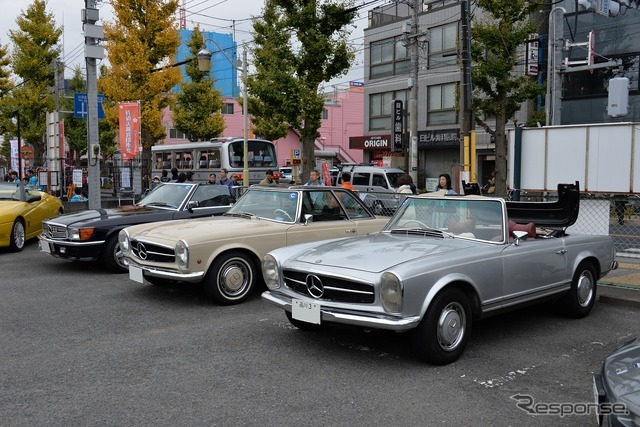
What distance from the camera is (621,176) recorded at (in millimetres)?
8758

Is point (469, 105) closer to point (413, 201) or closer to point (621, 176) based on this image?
point (621, 176)

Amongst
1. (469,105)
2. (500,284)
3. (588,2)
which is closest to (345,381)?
(500,284)

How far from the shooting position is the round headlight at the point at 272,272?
5.46 meters

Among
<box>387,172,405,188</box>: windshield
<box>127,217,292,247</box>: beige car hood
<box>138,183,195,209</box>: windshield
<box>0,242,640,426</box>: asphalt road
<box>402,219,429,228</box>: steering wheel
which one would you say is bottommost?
<box>0,242,640,426</box>: asphalt road

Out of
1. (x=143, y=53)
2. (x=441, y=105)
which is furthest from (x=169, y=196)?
(x=441, y=105)

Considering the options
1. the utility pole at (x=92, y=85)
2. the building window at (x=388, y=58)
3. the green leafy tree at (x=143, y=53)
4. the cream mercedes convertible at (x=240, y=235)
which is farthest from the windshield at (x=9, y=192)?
the building window at (x=388, y=58)

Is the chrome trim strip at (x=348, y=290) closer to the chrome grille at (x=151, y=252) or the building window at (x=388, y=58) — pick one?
the chrome grille at (x=151, y=252)

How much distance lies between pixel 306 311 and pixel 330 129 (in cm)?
4740

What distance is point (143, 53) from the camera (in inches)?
1043

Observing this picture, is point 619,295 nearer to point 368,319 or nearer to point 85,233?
point 368,319

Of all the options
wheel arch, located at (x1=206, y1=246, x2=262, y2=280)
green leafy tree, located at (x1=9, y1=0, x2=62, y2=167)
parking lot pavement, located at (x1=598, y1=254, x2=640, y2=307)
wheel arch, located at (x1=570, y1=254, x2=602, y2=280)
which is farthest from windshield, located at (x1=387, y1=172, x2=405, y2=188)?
green leafy tree, located at (x1=9, y1=0, x2=62, y2=167)

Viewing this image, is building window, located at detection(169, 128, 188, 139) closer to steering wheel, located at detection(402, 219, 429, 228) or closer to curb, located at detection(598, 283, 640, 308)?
curb, located at detection(598, 283, 640, 308)

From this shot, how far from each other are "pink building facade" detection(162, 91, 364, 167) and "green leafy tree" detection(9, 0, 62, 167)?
46.8ft

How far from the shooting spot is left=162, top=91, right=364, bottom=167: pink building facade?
49.0 metres
